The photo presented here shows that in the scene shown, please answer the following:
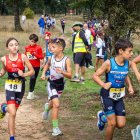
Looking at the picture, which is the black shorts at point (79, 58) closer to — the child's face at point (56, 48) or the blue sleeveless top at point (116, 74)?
the child's face at point (56, 48)

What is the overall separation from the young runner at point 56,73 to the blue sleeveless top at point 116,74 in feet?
3.31

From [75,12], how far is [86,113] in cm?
9981

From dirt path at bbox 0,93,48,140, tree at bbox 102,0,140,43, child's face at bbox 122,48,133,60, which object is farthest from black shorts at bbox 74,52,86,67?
child's face at bbox 122,48,133,60

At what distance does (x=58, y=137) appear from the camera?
666cm

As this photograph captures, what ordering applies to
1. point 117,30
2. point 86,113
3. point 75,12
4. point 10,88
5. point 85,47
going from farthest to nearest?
1. point 75,12
2. point 85,47
3. point 117,30
4. point 86,113
5. point 10,88

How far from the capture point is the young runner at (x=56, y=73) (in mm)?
6676

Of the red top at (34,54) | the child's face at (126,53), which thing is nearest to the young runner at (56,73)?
the child's face at (126,53)

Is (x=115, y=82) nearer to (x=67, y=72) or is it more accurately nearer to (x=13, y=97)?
(x=67, y=72)

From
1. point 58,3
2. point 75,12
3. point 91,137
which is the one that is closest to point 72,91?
point 91,137

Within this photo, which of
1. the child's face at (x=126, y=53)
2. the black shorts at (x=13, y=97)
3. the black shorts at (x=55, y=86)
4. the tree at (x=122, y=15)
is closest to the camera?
the child's face at (x=126, y=53)

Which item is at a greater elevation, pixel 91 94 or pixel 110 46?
pixel 110 46

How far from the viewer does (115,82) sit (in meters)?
5.91

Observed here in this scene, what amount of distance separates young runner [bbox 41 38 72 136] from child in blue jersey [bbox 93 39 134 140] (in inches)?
38.3

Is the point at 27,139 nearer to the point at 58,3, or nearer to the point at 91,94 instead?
the point at 91,94
